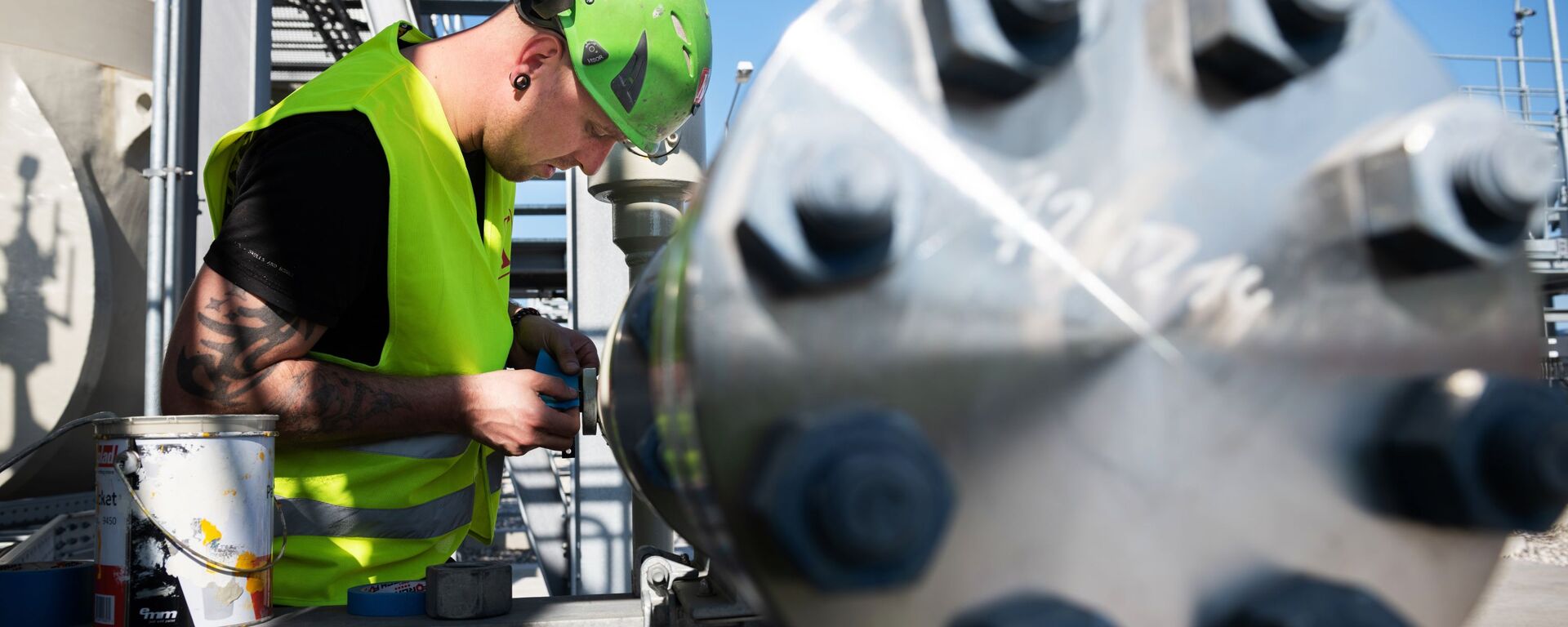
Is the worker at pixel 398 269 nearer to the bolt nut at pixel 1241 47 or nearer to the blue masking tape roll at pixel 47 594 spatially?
the blue masking tape roll at pixel 47 594

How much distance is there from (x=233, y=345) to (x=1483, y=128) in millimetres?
1353

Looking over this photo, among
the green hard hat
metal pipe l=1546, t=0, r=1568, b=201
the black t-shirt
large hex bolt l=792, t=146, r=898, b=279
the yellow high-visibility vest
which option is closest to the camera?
large hex bolt l=792, t=146, r=898, b=279

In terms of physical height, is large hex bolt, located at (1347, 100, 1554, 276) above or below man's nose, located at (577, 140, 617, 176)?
below

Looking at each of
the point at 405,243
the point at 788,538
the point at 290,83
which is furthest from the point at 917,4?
the point at 290,83

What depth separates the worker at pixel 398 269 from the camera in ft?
4.42

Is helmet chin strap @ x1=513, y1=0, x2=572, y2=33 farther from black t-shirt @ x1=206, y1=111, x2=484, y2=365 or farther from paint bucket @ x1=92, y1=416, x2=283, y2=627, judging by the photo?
paint bucket @ x1=92, y1=416, x2=283, y2=627

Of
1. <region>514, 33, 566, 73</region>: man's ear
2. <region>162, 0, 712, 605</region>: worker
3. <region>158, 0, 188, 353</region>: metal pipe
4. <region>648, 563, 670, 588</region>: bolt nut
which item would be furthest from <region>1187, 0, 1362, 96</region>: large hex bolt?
<region>158, 0, 188, 353</region>: metal pipe

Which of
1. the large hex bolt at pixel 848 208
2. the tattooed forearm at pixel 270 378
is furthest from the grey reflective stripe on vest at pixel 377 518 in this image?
the large hex bolt at pixel 848 208

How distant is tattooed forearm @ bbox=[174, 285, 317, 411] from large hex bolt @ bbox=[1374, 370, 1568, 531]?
1255 mm

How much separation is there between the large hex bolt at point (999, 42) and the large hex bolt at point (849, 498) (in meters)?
0.16

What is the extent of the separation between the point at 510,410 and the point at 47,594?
1.88 feet

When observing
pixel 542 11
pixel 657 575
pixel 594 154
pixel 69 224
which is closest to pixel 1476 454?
pixel 657 575

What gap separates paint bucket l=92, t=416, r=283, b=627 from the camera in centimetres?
108

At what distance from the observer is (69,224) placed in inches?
153
